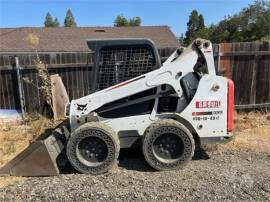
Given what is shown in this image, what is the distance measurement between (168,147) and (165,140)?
0.37 ft

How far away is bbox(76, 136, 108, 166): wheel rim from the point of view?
5113 mm

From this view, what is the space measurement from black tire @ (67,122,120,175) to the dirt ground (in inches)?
5.9

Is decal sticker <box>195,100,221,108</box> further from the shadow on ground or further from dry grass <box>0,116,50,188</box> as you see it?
dry grass <box>0,116,50,188</box>

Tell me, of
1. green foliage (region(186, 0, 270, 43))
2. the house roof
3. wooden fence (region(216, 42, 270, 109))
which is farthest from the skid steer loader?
green foliage (region(186, 0, 270, 43))

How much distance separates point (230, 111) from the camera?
5.30 metres

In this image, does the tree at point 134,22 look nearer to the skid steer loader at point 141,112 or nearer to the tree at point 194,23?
the tree at point 194,23

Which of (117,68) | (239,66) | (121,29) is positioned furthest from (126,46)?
(121,29)

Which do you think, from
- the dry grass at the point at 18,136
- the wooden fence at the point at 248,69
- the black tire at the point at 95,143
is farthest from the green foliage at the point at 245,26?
the black tire at the point at 95,143

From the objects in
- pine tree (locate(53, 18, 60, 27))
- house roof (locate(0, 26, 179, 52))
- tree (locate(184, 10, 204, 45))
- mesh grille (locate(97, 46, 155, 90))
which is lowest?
mesh grille (locate(97, 46, 155, 90))

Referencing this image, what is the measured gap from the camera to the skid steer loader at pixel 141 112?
5.07 metres

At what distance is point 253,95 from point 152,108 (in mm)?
4510

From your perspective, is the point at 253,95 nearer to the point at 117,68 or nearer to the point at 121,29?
the point at 117,68

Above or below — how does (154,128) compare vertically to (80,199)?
above

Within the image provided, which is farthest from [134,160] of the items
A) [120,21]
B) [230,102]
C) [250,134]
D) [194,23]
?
[194,23]
